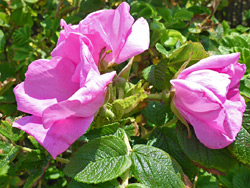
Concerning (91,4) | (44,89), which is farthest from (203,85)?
(91,4)

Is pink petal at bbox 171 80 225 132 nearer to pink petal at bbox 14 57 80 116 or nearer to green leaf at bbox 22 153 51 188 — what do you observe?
pink petal at bbox 14 57 80 116

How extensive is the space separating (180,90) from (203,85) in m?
0.06

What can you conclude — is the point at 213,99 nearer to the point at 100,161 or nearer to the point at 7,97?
the point at 100,161

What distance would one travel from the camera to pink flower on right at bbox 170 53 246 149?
2.04ft

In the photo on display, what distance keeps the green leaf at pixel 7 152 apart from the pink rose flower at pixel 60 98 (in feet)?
0.74

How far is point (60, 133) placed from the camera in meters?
0.58

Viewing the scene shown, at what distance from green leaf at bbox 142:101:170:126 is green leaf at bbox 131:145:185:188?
8.0 inches

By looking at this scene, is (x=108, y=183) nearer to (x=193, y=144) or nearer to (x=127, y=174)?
(x=127, y=174)

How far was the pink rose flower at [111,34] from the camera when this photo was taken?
2.07 ft

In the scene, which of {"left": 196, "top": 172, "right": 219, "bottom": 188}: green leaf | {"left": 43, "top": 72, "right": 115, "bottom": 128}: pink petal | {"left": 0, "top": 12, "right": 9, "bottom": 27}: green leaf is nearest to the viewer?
{"left": 43, "top": 72, "right": 115, "bottom": 128}: pink petal

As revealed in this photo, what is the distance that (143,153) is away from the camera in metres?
0.70

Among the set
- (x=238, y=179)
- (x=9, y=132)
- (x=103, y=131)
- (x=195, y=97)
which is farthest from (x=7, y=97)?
(x=238, y=179)

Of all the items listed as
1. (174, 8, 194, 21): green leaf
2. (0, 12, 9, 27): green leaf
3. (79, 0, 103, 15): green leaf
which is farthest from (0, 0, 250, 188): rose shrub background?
(0, 12, 9, 27): green leaf

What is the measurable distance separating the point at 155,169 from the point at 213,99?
21 centimetres
